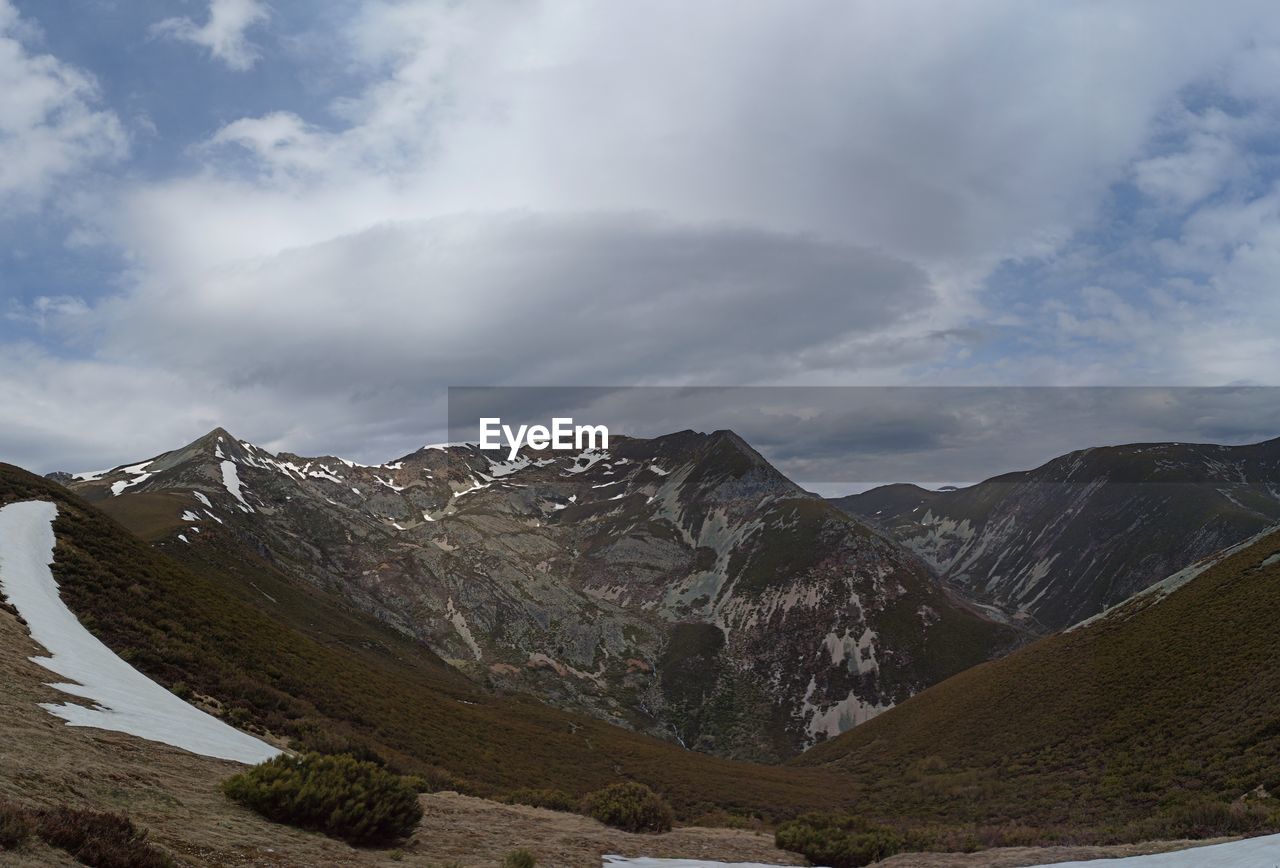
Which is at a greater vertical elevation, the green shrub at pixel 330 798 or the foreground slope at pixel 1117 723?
the green shrub at pixel 330 798

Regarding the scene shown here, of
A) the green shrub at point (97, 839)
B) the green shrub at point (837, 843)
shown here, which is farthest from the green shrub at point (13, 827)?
the green shrub at point (837, 843)

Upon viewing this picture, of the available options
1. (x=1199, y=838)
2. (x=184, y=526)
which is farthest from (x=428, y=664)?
(x=1199, y=838)

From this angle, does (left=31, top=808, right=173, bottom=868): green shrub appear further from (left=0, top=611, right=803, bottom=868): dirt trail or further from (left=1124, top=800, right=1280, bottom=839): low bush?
(left=1124, top=800, right=1280, bottom=839): low bush

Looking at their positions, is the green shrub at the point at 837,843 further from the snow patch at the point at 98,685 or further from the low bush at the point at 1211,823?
the snow patch at the point at 98,685

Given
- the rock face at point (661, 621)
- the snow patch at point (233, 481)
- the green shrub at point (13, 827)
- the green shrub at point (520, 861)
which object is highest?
the snow patch at point (233, 481)

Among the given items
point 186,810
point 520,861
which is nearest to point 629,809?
point 520,861

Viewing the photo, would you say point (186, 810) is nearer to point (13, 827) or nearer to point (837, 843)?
point (13, 827)

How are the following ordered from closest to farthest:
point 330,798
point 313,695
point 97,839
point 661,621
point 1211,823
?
point 97,839
point 330,798
point 1211,823
point 313,695
point 661,621
